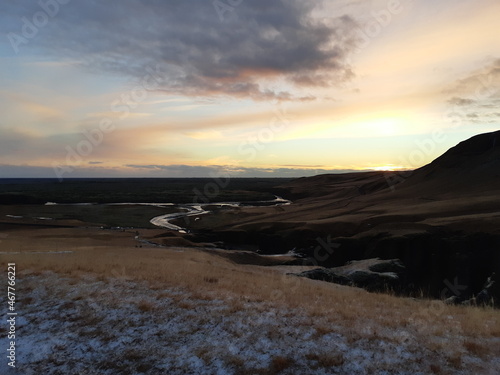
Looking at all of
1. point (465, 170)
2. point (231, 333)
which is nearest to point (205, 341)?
point (231, 333)

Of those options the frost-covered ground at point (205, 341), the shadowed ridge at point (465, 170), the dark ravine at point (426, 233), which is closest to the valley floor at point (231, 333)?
the frost-covered ground at point (205, 341)

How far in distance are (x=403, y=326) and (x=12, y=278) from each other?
1510 cm

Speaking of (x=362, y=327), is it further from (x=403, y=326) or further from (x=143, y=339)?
(x=143, y=339)

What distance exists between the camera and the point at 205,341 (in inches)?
359

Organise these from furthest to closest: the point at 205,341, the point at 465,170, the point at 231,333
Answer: the point at 465,170 < the point at 231,333 < the point at 205,341

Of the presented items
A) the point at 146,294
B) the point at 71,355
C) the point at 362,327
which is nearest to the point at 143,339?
the point at 71,355

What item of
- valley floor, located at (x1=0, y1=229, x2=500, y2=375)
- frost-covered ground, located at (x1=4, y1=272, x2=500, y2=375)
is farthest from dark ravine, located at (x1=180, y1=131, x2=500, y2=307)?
frost-covered ground, located at (x1=4, y1=272, x2=500, y2=375)

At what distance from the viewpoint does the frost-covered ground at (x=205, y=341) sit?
26.0 feet

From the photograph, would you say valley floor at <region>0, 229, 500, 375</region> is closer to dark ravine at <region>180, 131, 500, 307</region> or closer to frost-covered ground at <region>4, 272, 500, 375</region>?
frost-covered ground at <region>4, 272, 500, 375</region>

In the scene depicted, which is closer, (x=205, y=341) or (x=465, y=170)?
(x=205, y=341)

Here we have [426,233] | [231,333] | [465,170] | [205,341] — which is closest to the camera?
[205,341]

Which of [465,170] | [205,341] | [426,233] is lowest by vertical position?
[426,233]

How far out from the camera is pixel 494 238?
26688 millimetres

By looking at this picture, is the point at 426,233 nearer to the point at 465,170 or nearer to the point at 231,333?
the point at 231,333
